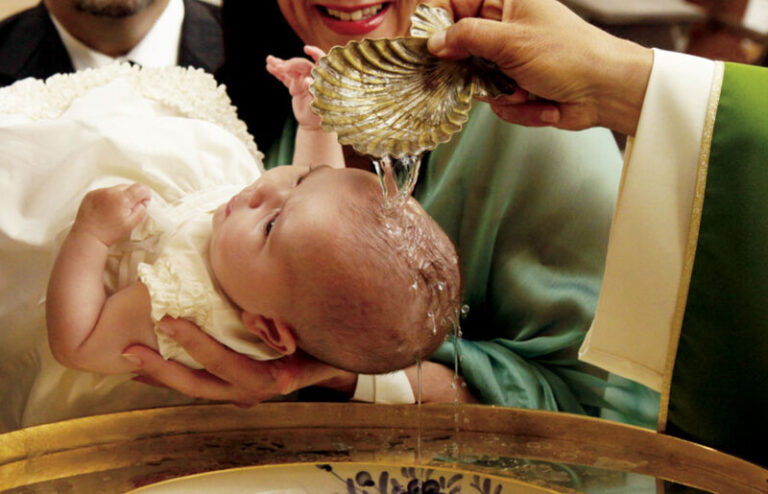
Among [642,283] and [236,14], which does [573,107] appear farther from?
[236,14]

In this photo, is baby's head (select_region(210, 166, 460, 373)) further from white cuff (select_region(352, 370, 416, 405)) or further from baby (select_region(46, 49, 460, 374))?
white cuff (select_region(352, 370, 416, 405))

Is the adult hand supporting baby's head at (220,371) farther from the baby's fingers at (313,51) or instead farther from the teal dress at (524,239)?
the baby's fingers at (313,51)

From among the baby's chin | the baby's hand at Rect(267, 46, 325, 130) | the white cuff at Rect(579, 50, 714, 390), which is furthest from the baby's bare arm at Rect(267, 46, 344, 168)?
the white cuff at Rect(579, 50, 714, 390)

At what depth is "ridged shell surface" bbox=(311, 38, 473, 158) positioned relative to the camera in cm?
91

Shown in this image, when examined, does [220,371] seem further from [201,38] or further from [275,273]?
[201,38]

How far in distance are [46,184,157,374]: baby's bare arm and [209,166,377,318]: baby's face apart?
0.34 feet

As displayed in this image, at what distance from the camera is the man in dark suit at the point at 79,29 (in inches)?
41.2

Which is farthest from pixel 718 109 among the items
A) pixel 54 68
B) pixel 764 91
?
pixel 54 68

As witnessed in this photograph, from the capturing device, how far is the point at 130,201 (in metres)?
1.01

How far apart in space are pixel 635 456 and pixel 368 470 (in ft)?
1.10

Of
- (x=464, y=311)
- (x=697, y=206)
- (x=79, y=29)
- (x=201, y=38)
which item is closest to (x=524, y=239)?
(x=464, y=311)

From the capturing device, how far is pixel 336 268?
913 millimetres

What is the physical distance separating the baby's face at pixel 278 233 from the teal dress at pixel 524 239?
264mm

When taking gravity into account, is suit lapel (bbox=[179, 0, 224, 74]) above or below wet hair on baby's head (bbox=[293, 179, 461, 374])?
above
